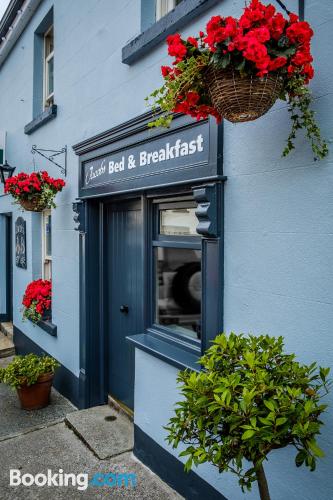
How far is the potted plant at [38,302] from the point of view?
244 inches

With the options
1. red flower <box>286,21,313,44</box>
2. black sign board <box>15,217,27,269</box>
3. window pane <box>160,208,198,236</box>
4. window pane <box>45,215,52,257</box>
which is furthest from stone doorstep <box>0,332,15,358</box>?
red flower <box>286,21,313,44</box>

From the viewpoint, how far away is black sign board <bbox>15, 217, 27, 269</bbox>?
7250 millimetres

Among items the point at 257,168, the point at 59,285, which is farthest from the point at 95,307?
the point at 257,168

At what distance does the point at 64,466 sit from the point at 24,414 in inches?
59.0

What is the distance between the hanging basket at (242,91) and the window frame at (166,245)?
4.64 ft

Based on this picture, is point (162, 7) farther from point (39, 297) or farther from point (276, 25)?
point (39, 297)

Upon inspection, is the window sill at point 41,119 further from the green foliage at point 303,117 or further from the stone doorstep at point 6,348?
the green foliage at point 303,117

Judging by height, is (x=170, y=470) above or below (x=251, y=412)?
below

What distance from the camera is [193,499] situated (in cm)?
320

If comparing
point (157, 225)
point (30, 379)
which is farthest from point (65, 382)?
point (157, 225)

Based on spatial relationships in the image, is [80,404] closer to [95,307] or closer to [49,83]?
[95,307]

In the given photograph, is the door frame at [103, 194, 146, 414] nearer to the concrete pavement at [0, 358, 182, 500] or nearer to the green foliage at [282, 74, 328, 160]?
the concrete pavement at [0, 358, 182, 500]

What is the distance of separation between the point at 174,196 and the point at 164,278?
807mm

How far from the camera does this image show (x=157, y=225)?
159 inches
